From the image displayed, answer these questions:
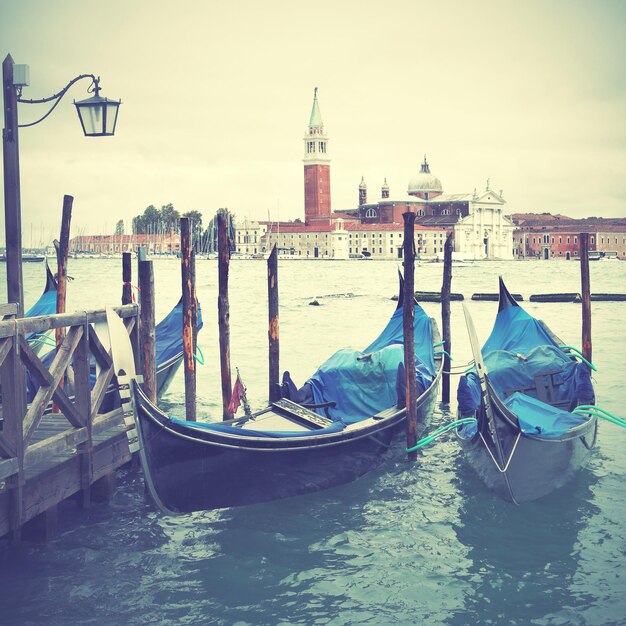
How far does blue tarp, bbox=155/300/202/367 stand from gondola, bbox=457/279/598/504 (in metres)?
2.60

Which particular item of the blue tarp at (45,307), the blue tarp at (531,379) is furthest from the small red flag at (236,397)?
the blue tarp at (45,307)

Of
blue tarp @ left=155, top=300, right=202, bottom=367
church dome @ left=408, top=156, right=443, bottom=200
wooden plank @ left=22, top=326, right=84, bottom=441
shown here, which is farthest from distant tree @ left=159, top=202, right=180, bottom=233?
→ wooden plank @ left=22, top=326, right=84, bottom=441

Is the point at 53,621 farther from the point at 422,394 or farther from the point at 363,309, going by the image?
the point at 363,309

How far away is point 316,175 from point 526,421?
66089 mm

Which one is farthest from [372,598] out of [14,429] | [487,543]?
[14,429]

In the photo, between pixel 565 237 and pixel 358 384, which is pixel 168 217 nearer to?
pixel 565 237

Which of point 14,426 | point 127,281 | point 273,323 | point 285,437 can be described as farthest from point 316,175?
point 14,426

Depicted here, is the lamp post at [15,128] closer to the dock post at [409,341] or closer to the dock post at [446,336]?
the dock post at [409,341]

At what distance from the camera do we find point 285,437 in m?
4.56

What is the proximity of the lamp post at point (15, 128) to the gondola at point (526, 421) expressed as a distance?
2.30 m

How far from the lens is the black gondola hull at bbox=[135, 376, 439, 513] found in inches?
159

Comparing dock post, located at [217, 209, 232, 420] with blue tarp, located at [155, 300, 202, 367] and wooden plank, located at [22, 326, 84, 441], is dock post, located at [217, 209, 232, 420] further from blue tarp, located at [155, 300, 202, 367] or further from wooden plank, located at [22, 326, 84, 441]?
wooden plank, located at [22, 326, 84, 441]

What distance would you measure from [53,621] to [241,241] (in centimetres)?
7560

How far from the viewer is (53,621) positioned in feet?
11.3
